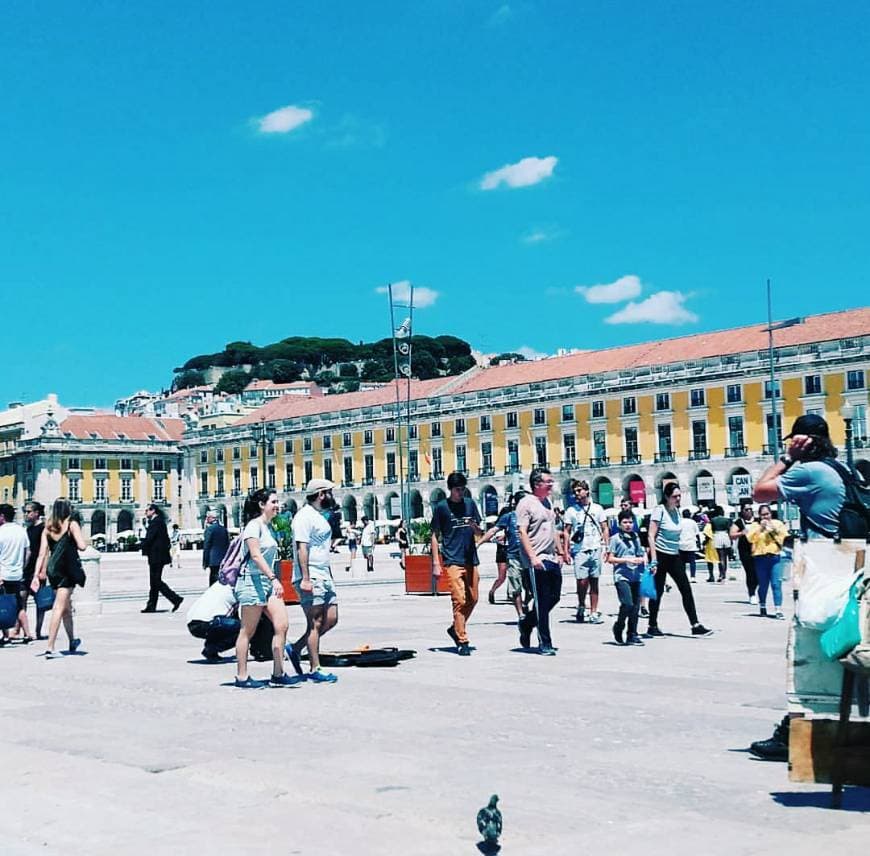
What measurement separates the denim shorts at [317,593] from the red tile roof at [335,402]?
262ft

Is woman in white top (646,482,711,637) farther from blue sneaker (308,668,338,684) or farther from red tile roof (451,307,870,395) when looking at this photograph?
red tile roof (451,307,870,395)

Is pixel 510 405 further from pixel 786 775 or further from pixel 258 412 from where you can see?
pixel 786 775

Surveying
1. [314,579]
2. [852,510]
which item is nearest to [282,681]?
[314,579]

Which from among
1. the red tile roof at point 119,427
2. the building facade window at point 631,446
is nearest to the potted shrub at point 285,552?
the building facade window at point 631,446

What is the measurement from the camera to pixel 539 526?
1081 cm

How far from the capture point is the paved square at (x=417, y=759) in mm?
4809

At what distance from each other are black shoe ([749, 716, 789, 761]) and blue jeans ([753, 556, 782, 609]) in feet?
29.1

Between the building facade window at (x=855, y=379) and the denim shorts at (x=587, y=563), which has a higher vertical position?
the building facade window at (x=855, y=379)

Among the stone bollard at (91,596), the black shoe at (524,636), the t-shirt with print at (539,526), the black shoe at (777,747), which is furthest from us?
the stone bollard at (91,596)

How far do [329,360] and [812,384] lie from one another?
13315 cm

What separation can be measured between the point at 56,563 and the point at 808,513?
7704 mm

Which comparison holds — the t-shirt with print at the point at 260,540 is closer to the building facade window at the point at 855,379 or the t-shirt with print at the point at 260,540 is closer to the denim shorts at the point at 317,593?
the denim shorts at the point at 317,593

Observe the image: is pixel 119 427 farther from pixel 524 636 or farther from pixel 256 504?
pixel 256 504

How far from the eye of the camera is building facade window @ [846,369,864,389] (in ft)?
214
